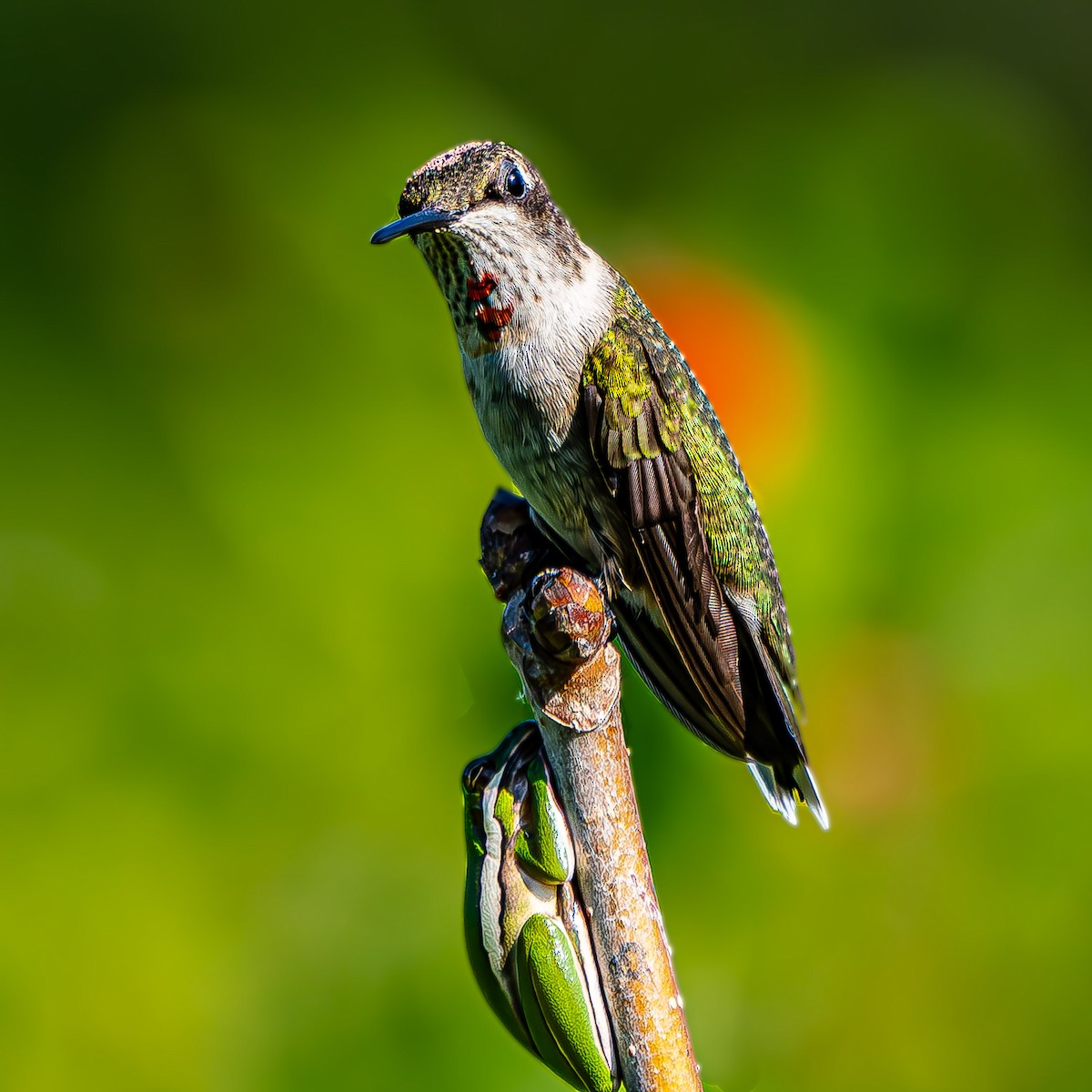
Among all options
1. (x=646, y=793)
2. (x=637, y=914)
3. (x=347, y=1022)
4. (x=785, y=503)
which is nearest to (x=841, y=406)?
(x=785, y=503)

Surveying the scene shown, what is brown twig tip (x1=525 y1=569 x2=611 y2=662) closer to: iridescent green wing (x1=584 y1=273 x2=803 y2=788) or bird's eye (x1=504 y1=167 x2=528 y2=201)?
iridescent green wing (x1=584 y1=273 x2=803 y2=788)

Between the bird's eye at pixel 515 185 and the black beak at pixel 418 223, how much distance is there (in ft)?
0.24

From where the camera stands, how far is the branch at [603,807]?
29.8 inches

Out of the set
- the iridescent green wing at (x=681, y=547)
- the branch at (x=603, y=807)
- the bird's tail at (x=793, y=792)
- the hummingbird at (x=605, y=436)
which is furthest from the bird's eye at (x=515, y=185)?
the bird's tail at (x=793, y=792)

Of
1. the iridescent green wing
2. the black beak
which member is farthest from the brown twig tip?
the black beak

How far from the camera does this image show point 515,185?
1.06 meters

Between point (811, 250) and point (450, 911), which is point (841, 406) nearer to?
point (811, 250)

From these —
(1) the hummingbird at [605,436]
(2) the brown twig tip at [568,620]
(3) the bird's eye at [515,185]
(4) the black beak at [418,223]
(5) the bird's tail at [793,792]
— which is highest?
(3) the bird's eye at [515,185]

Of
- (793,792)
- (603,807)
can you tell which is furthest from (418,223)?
(793,792)

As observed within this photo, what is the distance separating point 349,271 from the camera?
2029mm

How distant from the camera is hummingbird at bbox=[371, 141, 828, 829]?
1.03 m

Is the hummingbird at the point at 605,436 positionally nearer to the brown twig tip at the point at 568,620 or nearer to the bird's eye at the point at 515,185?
the bird's eye at the point at 515,185

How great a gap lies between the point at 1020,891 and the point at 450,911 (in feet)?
3.17

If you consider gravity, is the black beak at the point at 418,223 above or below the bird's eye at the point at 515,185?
below
